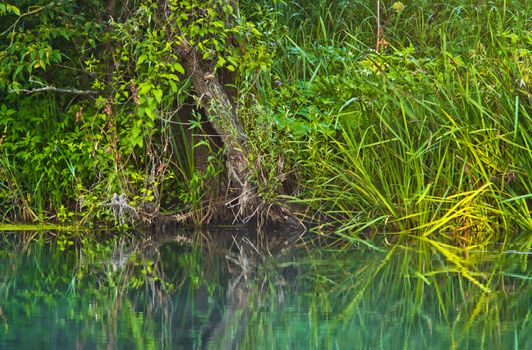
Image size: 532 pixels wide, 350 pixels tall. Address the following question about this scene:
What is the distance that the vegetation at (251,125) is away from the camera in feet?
19.1

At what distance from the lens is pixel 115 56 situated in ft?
20.7

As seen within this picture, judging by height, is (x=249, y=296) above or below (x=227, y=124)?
below

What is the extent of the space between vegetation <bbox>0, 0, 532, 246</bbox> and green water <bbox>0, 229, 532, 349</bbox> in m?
0.46

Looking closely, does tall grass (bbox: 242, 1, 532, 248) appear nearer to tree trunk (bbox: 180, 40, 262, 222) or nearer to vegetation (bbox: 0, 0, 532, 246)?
vegetation (bbox: 0, 0, 532, 246)

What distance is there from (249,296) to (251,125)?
76.7 inches

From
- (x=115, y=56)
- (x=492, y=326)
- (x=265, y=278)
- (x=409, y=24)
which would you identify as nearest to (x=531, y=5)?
(x=409, y=24)

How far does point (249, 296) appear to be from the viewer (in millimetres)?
4441

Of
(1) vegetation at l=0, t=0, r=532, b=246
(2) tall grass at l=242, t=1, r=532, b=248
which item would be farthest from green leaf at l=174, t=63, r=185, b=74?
(2) tall grass at l=242, t=1, r=532, b=248

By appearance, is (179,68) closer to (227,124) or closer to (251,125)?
(227,124)

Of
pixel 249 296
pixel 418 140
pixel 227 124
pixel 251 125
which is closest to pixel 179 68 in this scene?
pixel 227 124

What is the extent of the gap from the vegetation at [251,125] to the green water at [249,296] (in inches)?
17.9

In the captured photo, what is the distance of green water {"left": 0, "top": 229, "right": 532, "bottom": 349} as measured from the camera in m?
3.62

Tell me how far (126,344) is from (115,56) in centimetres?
310

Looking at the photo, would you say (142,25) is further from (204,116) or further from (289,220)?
(289,220)
